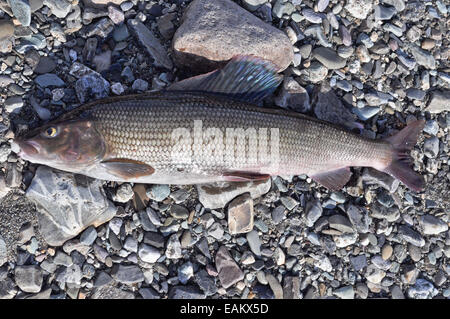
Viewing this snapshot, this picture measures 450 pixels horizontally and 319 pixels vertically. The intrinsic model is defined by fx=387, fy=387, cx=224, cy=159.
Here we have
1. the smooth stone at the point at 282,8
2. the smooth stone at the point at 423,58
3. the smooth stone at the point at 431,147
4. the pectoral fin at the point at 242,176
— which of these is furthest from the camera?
the smooth stone at the point at 423,58

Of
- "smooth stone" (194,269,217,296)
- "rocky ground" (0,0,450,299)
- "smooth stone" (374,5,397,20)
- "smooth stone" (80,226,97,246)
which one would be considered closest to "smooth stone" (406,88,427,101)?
"rocky ground" (0,0,450,299)

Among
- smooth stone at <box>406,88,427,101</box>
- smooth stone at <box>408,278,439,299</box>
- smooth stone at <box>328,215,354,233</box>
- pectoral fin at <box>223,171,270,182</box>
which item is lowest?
smooth stone at <box>408,278,439,299</box>

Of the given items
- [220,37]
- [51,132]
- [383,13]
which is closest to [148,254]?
[51,132]

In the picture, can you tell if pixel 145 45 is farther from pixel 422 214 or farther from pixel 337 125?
pixel 422 214

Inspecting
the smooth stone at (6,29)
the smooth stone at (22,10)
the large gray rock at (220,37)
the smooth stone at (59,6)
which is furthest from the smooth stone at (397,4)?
the smooth stone at (6,29)

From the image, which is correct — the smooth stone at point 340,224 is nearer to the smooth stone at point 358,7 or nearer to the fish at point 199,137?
the fish at point 199,137

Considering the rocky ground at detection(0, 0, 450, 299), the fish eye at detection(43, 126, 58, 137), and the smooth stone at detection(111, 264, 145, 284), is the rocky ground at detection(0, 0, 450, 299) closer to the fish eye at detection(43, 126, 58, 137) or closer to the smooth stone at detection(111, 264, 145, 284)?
the smooth stone at detection(111, 264, 145, 284)
